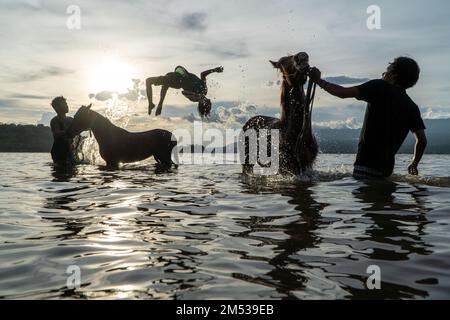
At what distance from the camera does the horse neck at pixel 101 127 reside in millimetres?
13133

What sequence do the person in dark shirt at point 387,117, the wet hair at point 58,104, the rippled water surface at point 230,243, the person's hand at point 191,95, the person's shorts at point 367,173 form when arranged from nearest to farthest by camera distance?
the rippled water surface at point 230,243 → the person in dark shirt at point 387,117 → the person's shorts at point 367,173 → the person's hand at point 191,95 → the wet hair at point 58,104

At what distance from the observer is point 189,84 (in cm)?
1070

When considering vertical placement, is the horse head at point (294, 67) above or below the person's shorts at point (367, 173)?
above

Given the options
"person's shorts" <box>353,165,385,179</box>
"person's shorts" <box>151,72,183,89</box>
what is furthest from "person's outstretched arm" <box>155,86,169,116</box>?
"person's shorts" <box>353,165,385,179</box>

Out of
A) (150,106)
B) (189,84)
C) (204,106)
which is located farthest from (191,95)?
(150,106)

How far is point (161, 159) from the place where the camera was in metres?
14.0

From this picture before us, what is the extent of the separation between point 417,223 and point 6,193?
629 centimetres

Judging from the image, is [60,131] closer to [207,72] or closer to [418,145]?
[207,72]

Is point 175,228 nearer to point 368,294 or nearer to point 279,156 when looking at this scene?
point 368,294

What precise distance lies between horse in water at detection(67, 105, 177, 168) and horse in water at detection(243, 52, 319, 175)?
16.9ft

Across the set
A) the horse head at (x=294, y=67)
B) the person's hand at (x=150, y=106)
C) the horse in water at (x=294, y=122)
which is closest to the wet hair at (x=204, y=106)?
the person's hand at (x=150, y=106)

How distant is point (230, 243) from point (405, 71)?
4881mm

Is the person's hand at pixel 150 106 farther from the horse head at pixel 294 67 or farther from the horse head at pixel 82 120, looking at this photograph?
the horse head at pixel 294 67

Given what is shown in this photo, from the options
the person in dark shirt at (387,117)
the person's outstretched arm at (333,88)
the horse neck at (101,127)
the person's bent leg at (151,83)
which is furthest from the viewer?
the horse neck at (101,127)
